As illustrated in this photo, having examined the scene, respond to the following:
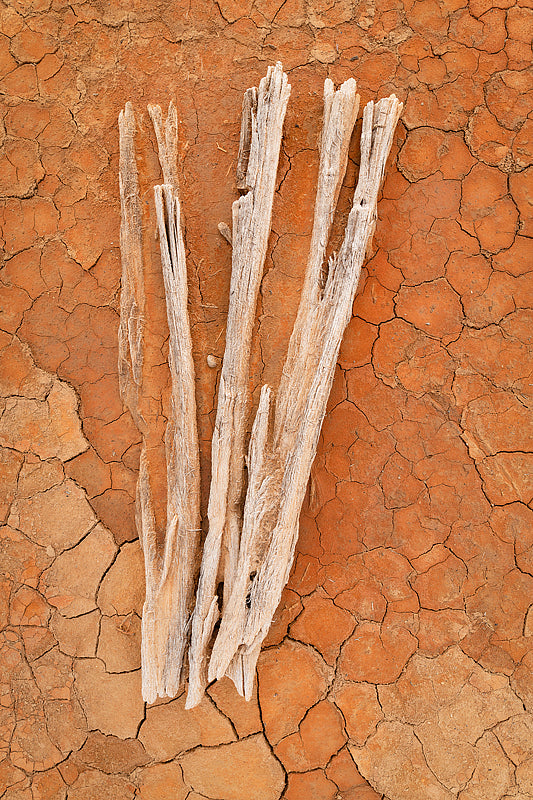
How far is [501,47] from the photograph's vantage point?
7.70 ft

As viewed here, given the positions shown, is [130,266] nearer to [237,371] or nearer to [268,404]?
[237,371]

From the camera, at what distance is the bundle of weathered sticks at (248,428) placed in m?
2.09

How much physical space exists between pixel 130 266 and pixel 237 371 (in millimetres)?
699

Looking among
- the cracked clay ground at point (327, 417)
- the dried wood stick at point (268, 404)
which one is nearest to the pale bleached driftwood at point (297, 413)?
the dried wood stick at point (268, 404)

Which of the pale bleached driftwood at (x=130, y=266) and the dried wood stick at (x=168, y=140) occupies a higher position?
the dried wood stick at (x=168, y=140)

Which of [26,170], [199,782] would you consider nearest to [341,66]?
[26,170]

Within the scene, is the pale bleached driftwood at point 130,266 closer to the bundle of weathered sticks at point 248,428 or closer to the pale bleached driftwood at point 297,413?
the bundle of weathered sticks at point 248,428

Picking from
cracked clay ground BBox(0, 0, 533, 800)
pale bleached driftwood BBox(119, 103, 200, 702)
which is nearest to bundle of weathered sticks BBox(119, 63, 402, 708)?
pale bleached driftwood BBox(119, 103, 200, 702)

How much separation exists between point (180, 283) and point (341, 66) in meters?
→ 1.24

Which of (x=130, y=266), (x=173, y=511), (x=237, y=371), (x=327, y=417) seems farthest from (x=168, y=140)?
(x=173, y=511)

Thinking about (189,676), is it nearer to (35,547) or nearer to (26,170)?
(35,547)

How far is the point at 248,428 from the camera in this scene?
2.18 meters

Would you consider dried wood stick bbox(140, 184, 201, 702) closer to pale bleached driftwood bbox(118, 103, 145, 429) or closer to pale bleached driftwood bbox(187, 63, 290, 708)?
pale bleached driftwood bbox(187, 63, 290, 708)

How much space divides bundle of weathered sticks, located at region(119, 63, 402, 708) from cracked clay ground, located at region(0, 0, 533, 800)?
0.44ft
